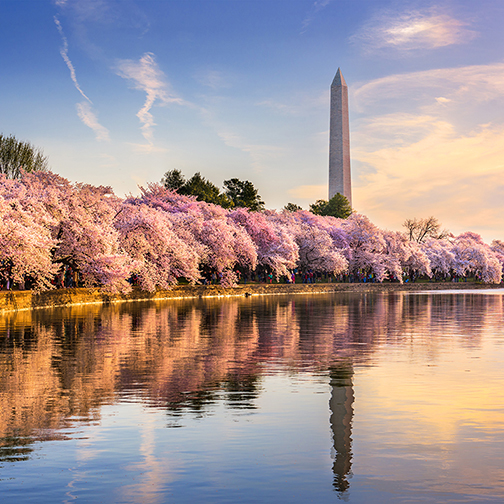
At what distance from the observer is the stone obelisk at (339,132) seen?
106250 millimetres

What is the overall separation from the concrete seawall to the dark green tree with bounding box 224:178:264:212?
39808 mm

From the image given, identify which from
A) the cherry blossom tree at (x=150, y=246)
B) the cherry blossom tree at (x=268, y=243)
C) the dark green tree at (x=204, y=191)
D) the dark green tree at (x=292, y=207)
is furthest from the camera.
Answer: the dark green tree at (x=292, y=207)

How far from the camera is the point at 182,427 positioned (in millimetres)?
9188

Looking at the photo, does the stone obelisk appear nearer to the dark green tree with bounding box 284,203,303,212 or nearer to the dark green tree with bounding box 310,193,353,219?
the dark green tree with bounding box 310,193,353,219

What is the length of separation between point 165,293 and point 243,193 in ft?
236

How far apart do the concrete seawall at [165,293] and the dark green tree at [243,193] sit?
3981 centimetres

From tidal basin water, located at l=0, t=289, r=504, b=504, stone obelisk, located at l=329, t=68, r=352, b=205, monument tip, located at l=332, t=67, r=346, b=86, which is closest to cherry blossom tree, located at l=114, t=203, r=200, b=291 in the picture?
tidal basin water, located at l=0, t=289, r=504, b=504

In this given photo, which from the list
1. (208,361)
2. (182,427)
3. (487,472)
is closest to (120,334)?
(208,361)

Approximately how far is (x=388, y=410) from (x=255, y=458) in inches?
133

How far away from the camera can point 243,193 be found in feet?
414

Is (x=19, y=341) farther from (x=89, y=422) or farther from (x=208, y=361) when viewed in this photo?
(x=89, y=422)

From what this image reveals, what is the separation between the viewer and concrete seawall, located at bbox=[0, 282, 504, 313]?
3825 centimetres

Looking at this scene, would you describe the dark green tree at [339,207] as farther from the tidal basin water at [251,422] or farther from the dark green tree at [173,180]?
the tidal basin water at [251,422]

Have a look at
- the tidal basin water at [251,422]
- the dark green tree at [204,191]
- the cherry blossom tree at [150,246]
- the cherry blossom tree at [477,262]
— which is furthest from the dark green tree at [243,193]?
the tidal basin water at [251,422]
